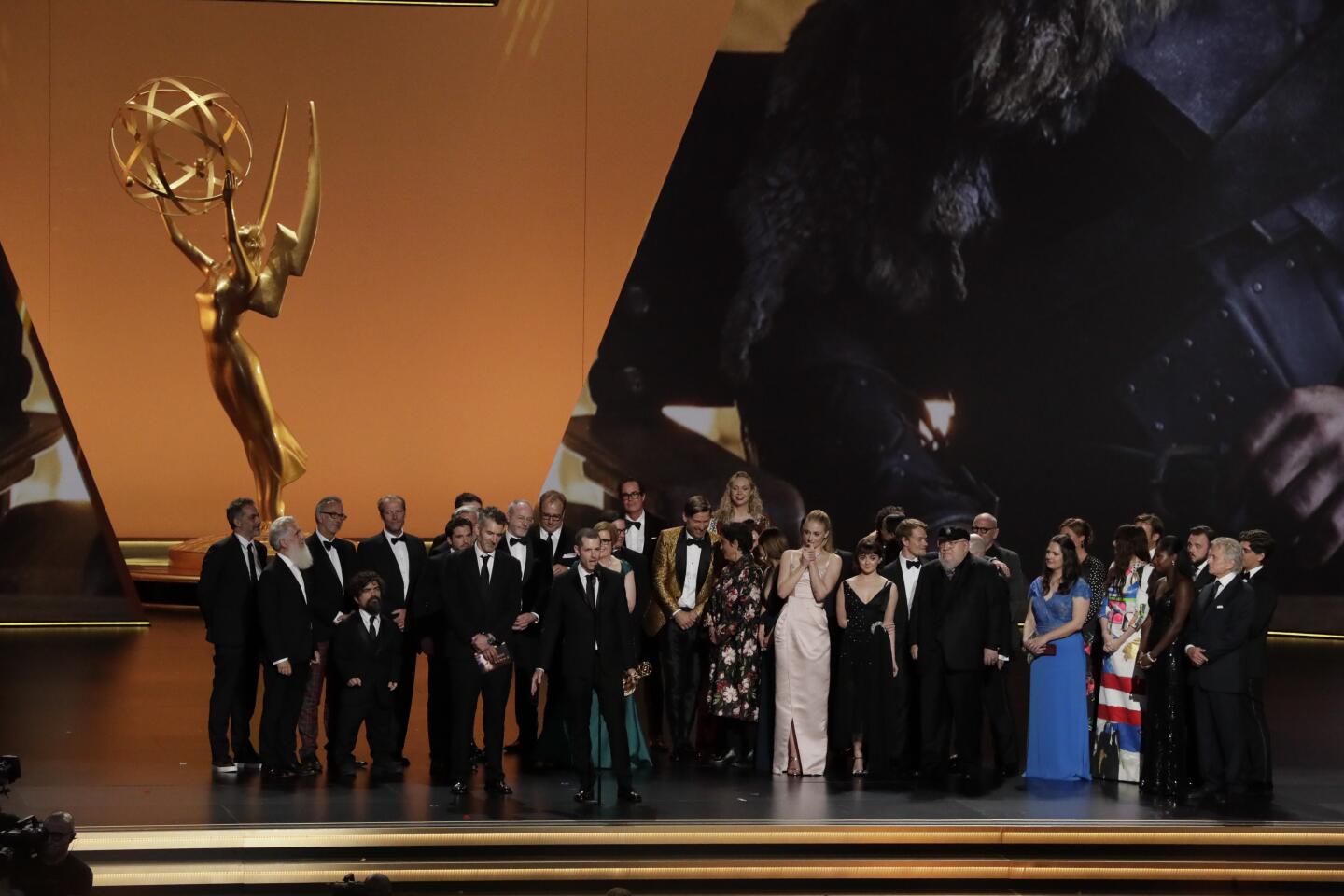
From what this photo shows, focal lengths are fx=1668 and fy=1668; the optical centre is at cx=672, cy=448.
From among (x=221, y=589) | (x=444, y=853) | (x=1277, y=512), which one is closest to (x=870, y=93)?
(x=1277, y=512)

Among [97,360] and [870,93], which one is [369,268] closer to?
[97,360]

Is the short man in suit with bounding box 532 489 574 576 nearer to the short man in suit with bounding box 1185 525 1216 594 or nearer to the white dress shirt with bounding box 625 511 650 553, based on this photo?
the white dress shirt with bounding box 625 511 650 553

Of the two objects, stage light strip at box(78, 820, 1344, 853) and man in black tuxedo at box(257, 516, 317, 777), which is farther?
man in black tuxedo at box(257, 516, 317, 777)

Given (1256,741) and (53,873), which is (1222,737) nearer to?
(1256,741)

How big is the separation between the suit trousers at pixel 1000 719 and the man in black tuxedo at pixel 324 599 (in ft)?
9.34

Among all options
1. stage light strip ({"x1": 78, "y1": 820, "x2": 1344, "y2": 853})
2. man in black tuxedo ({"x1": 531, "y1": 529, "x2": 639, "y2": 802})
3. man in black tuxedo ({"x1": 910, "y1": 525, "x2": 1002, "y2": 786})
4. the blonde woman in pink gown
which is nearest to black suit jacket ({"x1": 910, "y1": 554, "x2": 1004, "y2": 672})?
man in black tuxedo ({"x1": 910, "y1": 525, "x2": 1002, "y2": 786})

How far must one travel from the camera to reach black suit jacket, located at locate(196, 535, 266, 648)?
717cm

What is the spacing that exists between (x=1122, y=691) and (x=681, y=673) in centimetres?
198

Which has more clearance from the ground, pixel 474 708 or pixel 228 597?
pixel 228 597

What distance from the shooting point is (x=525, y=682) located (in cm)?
755

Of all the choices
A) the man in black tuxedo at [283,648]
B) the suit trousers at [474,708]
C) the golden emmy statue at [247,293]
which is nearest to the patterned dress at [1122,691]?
the suit trousers at [474,708]

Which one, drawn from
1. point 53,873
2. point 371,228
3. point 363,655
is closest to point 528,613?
point 363,655

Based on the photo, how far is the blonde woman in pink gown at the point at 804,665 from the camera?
7246 millimetres

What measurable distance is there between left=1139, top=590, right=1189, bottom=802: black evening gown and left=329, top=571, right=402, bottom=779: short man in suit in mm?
3174
